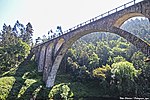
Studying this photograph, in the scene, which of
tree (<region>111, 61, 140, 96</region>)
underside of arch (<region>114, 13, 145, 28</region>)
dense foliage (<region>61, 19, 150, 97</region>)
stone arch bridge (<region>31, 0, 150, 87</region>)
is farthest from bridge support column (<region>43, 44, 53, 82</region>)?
underside of arch (<region>114, 13, 145, 28</region>)

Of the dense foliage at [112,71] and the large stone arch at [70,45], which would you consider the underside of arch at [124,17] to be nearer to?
the large stone arch at [70,45]

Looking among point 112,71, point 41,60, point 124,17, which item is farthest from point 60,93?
point 124,17

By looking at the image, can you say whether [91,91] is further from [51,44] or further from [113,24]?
[113,24]

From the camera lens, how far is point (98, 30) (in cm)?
2805

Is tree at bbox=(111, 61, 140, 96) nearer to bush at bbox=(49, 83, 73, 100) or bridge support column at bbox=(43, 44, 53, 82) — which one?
bush at bbox=(49, 83, 73, 100)

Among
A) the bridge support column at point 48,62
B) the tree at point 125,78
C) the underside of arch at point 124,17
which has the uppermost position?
the underside of arch at point 124,17

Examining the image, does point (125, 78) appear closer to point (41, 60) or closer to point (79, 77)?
point (79, 77)

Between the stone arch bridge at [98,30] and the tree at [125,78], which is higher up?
the stone arch bridge at [98,30]

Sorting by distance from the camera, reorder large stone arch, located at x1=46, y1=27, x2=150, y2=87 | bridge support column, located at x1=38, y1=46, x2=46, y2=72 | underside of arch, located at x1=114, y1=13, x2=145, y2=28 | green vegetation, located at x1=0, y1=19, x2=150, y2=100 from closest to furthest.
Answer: large stone arch, located at x1=46, y1=27, x2=150, y2=87 < underside of arch, located at x1=114, y1=13, x2=145, y2=28 < green vegetation, located at x1=0, y1=19, x2=150, y2=100 < bridge support column, located at x1=38, y1=46, x2=46, y2=72

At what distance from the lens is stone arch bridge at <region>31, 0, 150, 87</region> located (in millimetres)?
21031

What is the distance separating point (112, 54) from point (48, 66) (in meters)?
25.5

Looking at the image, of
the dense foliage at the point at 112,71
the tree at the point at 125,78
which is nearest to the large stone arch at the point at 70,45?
the dense foliage at the point at 112,71

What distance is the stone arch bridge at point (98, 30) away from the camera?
21.0m

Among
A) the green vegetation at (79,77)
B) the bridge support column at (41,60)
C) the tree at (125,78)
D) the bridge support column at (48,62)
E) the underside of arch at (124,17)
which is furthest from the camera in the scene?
the bridge support column at (41,60)
